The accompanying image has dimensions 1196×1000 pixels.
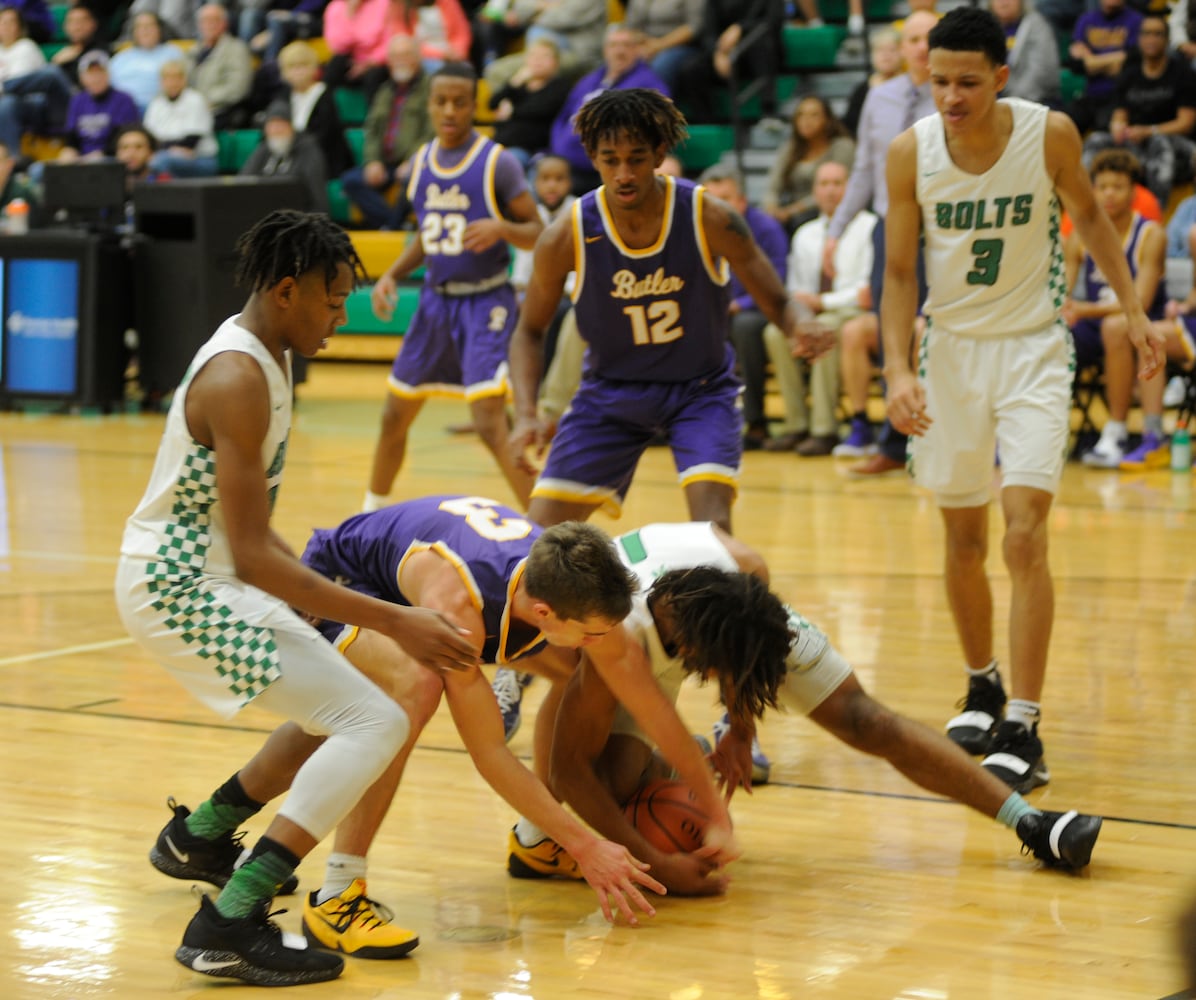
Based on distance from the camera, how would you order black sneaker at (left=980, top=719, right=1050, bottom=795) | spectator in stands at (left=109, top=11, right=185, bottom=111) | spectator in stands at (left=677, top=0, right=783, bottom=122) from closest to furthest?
black sneaker at (left=980, top=719, right=1050, bottom=795)
spectator in stands at (left=677, top=0, right=783, bottom=122)
spectator in stands at (left=109, top=11, right=185, bottom=111)

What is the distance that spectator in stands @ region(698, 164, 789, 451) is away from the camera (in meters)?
10.4

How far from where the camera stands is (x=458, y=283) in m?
7.49

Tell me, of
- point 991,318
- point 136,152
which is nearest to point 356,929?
point 991,318

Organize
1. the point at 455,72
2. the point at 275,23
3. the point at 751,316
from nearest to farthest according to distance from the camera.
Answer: the point at 455,72, the point at 751,316, the point at 275,23

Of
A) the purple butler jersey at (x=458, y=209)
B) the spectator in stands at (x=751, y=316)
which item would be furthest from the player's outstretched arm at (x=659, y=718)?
the spectator in stands at (x=751, y=316)

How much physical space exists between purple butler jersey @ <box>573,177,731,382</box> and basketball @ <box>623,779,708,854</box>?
5.04ft

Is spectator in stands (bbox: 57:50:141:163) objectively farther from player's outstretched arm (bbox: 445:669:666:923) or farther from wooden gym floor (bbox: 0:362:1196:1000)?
player's outstretched arm (bbox: 445:669:666:923)

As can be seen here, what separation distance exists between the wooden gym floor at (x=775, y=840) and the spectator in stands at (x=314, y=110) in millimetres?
8237

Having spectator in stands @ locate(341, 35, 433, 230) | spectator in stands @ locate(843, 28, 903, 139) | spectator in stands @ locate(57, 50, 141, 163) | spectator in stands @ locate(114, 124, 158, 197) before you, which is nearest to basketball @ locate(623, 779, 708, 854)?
Result: spectator in stands @ locate(843, 28, 903, 139)

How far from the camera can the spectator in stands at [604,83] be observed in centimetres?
1272

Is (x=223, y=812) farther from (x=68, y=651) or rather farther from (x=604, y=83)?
(x=604, y=83)

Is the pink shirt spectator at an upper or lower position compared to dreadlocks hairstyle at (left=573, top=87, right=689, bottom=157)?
upper

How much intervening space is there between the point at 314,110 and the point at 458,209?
26.6ft

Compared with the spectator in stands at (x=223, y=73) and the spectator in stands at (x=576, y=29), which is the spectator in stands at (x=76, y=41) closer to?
the spectator in stands at (x=223, y=73)
